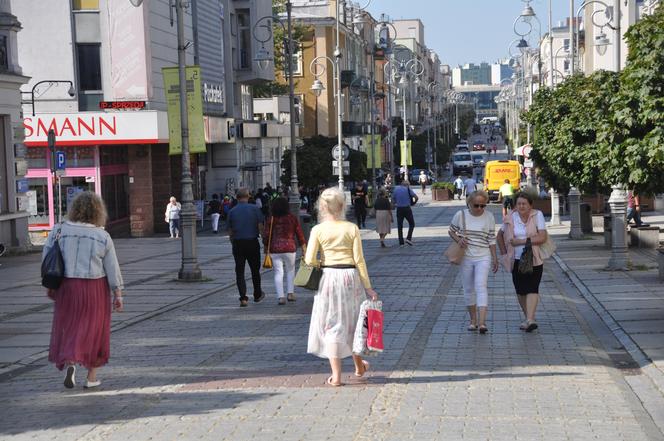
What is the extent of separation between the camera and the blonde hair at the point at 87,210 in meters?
9.95

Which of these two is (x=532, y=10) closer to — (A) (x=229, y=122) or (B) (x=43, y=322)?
(A) (x=229, y=122)

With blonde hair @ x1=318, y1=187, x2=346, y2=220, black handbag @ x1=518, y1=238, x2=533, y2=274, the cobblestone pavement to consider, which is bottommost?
the cobblestone pavement

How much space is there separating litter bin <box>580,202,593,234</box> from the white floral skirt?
81.2ft

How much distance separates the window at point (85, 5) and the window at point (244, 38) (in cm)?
1669

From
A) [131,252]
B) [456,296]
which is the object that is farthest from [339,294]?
[131,252]

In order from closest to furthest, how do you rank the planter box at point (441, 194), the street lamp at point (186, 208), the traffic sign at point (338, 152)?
the street lamp at point (186, 208) → the traffic sign at point (338, 152) → the planter box at point (441, 194)

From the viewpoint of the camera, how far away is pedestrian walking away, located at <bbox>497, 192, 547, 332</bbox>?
13297 millimetres

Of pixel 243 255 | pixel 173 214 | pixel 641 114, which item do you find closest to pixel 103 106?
pixel 173 214

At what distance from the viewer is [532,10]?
43625 millimetres

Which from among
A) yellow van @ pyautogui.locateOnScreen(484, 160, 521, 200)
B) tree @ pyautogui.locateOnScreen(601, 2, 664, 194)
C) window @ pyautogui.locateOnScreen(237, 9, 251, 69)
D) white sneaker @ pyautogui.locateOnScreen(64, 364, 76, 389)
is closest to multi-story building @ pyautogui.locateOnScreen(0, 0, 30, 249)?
tree @ pyautogui.locateOnScreen(601, 2, 664, 194)

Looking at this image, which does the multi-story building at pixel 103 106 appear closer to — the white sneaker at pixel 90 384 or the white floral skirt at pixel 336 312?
the white sneaker at pixel 90 384

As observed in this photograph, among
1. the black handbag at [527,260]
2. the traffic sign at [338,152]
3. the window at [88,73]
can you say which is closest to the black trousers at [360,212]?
the traffic sign at [338,152]

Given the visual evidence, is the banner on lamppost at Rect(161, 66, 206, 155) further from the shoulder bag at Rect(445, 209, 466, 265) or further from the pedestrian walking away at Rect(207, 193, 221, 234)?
the pedestrian walking away at Rect(207, 193, 221, 234)

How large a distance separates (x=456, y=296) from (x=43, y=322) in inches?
241
